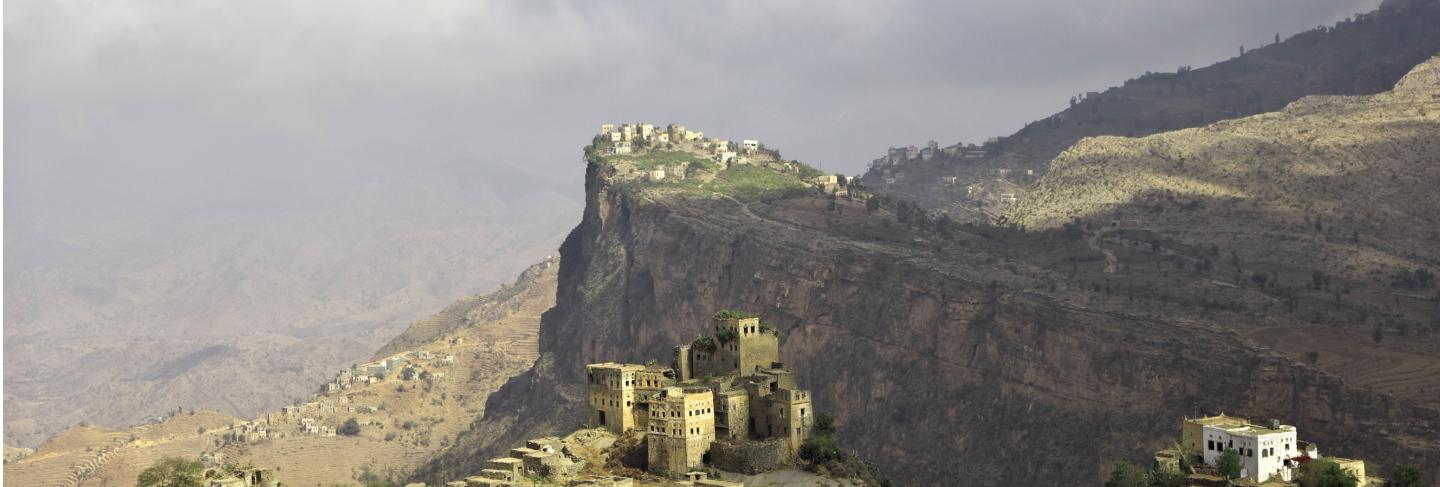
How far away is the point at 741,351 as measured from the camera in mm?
86375

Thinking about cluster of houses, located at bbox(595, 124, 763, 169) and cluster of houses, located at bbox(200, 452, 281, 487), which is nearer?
cluster of houses, located at bbox(200, 452, 281, 487)

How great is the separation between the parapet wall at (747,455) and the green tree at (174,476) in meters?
19.5

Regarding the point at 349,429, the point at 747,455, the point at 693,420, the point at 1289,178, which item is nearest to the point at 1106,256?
the point at 1289,178

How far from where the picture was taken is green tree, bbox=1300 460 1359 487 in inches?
2736

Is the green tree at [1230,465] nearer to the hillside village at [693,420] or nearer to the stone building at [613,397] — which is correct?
the hillside village at [693,420]

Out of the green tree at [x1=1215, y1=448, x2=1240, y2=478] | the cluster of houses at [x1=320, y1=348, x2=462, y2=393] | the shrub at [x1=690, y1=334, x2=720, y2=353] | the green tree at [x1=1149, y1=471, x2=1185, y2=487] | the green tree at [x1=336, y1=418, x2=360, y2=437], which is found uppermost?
the cluster of houses at [x1=320, y1=348, x2=462, y2=393]

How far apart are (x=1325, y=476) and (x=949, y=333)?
5203 cm

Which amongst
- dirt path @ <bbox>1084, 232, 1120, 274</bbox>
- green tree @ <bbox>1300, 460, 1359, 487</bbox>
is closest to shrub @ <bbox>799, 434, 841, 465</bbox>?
green tree @ <bbox>1300, 460, 1359, 487</bbox>

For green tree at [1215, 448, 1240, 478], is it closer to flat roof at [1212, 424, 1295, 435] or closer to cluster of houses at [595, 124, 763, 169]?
flat roof at [1212, 424, 1295, 435]

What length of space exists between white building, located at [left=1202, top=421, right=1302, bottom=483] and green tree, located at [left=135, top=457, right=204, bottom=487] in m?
37.9

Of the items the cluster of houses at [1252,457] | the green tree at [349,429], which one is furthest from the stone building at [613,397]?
the green tree at [349,429]

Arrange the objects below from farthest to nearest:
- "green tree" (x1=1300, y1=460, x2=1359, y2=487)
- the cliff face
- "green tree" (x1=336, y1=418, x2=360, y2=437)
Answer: "green tree" (x1=336, y1=418, x2=360, y2=437) < the cliff face < "green tree" (x1=1300, y1=460, x2=1359, y2=487)

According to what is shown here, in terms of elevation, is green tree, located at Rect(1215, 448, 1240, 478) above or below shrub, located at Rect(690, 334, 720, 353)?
below

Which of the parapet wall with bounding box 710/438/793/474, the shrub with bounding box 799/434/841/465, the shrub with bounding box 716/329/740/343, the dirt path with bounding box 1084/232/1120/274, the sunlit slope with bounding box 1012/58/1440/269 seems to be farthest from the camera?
the sunlit slope with bounding box 1012/58/1440/269
